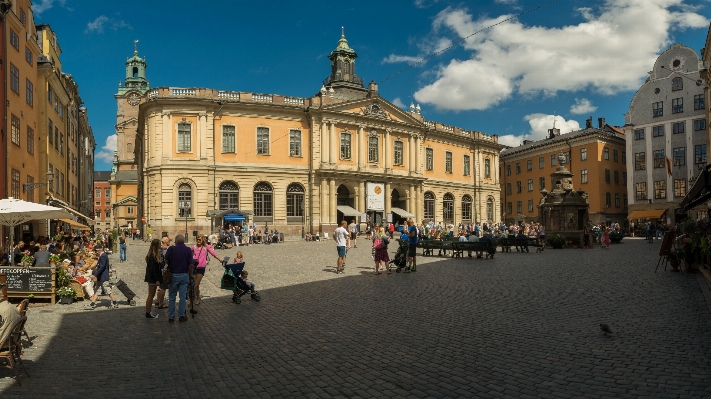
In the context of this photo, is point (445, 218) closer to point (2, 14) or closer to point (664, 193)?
point (664, 193)

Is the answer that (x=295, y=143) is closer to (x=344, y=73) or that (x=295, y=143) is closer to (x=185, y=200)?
(x=185, y=200)

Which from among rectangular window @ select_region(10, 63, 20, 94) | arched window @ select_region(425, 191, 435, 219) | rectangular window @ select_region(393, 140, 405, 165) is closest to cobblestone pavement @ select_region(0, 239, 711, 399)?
rectangular window @ select_region(10, 63, 20, 94)

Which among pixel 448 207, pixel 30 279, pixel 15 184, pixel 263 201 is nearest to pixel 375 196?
pixel 263 201

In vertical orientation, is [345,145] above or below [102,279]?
above

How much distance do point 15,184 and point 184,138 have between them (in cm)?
2020

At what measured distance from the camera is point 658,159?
182 ft

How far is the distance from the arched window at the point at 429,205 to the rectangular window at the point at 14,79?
41.8m

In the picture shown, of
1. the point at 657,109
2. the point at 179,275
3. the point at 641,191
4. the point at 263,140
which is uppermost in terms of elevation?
the point at 657,109

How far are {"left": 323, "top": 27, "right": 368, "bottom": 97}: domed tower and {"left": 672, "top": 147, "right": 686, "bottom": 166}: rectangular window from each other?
110 ft

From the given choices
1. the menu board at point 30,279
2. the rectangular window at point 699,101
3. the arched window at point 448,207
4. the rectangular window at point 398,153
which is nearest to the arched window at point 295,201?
the rectangular window at point 398,153

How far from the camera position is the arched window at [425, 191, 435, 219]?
191 ft

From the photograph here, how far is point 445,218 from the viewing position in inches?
2388

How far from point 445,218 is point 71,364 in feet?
182

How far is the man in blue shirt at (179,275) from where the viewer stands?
32.3ft
